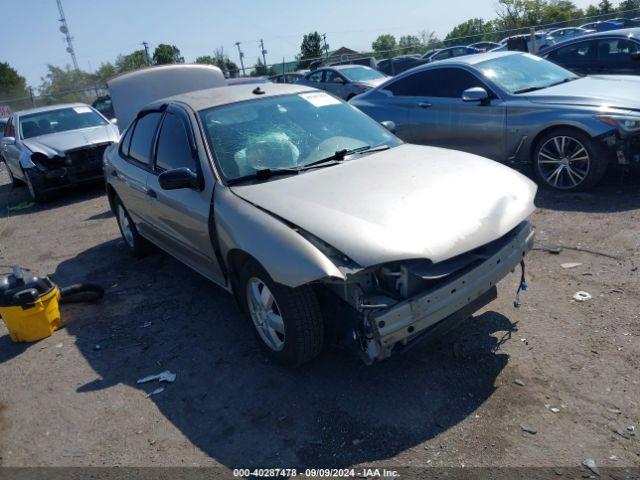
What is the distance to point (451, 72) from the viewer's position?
23.8ft

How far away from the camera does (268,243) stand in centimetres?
301

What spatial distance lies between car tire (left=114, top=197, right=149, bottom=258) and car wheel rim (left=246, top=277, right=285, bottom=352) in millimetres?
2748

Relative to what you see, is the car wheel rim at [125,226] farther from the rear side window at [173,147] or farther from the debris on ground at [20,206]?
the debris on ground at [20,206]

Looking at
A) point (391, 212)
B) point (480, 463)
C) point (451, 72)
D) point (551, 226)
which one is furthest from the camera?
point (451, 72)

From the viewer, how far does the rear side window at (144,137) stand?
4804mm

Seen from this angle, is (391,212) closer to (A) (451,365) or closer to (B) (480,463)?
(A) (451,365)

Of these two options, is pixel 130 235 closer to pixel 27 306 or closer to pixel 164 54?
pixel 27 306

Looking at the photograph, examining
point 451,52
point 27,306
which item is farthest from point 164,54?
point 27,306

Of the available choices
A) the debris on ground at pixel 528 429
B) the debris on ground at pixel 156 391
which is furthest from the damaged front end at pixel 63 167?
the debris on ground at pixel 528 429

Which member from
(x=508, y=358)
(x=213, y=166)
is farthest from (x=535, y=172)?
(x=213, y=166)

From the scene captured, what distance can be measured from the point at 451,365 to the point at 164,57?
4958cm

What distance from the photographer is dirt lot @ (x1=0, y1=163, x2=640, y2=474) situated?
8.87 feet

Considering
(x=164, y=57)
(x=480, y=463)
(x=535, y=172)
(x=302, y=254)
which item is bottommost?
(x=480, y=463)

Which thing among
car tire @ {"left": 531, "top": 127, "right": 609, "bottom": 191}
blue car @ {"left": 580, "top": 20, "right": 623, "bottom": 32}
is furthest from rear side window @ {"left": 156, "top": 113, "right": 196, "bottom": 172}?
blue car @ {"left": 580, "top": 20, "right": 623, "bottom": 32}
